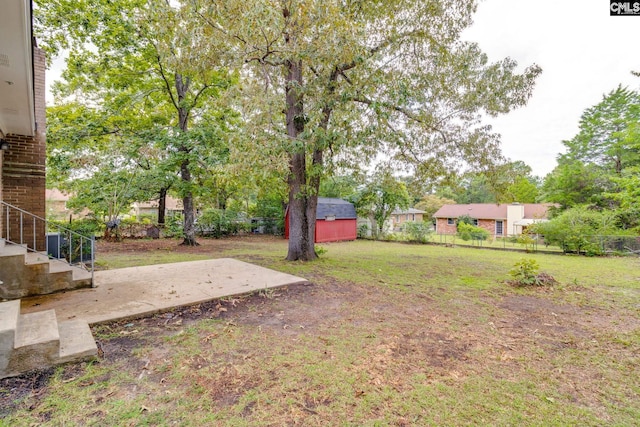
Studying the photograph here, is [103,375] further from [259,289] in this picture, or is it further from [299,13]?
[299,13]

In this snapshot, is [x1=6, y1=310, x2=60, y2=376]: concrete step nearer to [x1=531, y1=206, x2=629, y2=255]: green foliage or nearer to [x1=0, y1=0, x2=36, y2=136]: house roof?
[x1=0, y1=0, x2=36, y2=136]: house roof

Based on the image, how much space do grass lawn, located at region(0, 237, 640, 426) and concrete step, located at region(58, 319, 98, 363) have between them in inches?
4.5

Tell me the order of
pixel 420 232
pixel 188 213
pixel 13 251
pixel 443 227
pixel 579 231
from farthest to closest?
pixel 443 227, pixel 420 232, pixel 188 213, pixel 579 231, pixel 13 251

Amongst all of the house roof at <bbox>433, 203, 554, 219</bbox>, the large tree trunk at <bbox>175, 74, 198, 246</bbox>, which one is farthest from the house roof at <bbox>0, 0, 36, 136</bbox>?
the house roof at <bbox>433, 203, 554, 219</bbox>

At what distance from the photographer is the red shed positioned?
17500mm

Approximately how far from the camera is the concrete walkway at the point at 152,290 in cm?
394

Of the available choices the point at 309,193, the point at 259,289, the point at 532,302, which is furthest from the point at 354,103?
the point at 532,302

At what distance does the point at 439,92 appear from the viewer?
7.88 metres

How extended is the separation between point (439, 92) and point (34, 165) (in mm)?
9900

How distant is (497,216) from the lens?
2864 centimetres

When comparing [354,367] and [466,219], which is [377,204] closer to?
[466,219]

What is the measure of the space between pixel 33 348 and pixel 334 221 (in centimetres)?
1618

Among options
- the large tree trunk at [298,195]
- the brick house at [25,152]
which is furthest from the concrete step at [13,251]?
the large tree trunk at [298,195]

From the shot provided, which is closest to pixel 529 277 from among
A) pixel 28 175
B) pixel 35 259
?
pixel 35 259
